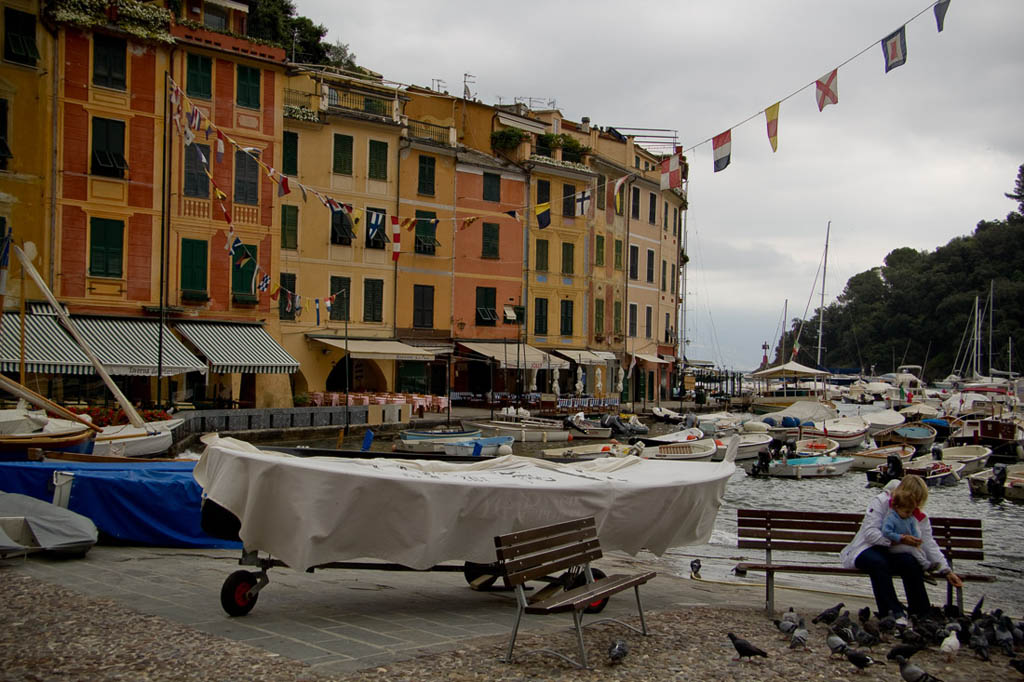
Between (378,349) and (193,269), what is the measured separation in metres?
9.05

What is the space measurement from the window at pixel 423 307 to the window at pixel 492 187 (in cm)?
558

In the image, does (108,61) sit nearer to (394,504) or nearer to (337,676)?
(394,504)

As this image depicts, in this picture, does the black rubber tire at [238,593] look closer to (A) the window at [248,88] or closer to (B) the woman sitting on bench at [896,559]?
(B) the woman sitting on bench at [896,559]

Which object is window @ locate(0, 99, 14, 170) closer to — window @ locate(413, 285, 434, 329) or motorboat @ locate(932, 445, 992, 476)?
window @ locate(413, 285, 434, 329)

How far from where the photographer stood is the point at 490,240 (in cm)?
4500

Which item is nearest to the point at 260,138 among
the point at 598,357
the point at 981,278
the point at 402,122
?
the point at 402,122

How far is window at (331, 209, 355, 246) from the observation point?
39312 millimetres

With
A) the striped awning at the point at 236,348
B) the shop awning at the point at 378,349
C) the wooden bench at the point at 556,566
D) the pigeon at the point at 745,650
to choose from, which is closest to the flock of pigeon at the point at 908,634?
the pigeon at the point at 745,650

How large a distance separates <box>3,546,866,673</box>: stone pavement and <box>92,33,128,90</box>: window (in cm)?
2332

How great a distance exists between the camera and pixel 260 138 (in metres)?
33.2

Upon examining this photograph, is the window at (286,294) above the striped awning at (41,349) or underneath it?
above

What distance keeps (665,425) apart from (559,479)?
40.0 metres

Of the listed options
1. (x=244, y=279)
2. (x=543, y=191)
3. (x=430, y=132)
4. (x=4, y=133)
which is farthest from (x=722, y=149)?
(x=543, y=191)

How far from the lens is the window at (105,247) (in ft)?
98.2
